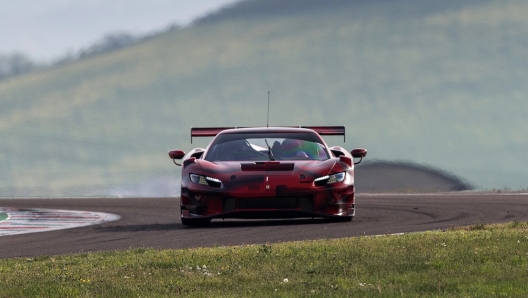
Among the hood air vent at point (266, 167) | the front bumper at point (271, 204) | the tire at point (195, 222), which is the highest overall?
the hood air vent at point (266, 167)

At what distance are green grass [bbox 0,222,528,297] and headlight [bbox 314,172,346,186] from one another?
286 centimetres

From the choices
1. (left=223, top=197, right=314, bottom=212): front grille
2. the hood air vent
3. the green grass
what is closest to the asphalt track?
(left=223, top=197, right=314, bottom=212): front grille

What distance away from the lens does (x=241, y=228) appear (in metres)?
14.1

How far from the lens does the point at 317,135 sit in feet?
51.1

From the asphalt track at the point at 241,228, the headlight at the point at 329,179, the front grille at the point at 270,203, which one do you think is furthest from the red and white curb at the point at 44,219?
the headlight at the point at 329,179

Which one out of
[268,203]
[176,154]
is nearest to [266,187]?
[268,203]

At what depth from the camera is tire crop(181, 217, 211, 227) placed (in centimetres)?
1444

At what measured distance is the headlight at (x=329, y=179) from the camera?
13805 mm

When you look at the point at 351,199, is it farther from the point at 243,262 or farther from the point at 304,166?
the point at 243,262

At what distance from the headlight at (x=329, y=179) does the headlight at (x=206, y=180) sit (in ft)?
4.30

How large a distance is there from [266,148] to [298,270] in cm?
639

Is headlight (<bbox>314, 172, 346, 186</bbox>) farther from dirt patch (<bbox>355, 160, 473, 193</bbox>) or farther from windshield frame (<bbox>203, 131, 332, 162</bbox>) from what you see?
dirt patch (<bbox>355, 160, 473, 193</bbox>)

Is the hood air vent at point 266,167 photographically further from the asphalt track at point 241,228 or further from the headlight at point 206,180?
the asphalt track at point 241,228

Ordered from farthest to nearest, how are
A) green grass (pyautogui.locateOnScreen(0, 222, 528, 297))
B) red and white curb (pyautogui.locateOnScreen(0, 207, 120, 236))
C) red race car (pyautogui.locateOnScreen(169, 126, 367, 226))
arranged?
red and white curb (pyautogui.locateOnScreen(0, 207, 120, 236)), red race car (pyautogui.locateOnScreen(169, 126, 367, 226)), green grass (pyautogui.locateOnScreen(0, 222, 528, 297))
